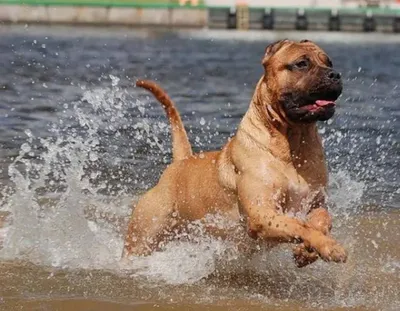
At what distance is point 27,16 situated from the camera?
161 ft

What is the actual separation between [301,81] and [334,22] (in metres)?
45.7

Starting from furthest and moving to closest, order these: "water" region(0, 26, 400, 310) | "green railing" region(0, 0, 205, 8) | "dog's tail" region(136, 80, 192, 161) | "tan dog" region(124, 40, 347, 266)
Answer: "green railing" region(0, 0, 205, 8), "dog's tail" region(136, 80, 192, 161), "water" region(0, 26, 400, 310), "tan dog" region(124, 40, 347, 266)

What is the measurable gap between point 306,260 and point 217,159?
116 centimetres

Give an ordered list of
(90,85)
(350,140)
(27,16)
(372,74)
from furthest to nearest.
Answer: (27,16) → (372,74) → (90,85) → (350,140)

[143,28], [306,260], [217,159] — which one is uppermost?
[217,159]

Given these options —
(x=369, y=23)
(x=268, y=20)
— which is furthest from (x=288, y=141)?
(x=268, y=20)

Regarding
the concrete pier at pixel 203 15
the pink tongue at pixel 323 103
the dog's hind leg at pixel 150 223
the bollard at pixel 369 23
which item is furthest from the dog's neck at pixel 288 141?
the bollard at pixel 369 23

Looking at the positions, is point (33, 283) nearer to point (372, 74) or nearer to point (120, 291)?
point (120, 291)

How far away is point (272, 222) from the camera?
240 inches

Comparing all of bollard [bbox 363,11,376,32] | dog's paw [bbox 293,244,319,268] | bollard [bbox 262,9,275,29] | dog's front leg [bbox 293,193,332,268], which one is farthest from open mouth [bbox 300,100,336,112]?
bollard [bbox 262,9,275,29]

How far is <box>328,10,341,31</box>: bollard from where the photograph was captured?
167 ft

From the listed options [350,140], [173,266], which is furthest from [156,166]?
[173,266]

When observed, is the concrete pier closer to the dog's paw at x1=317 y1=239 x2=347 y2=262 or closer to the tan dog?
the tan dog

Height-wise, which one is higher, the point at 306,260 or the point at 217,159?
the point at 217,159
